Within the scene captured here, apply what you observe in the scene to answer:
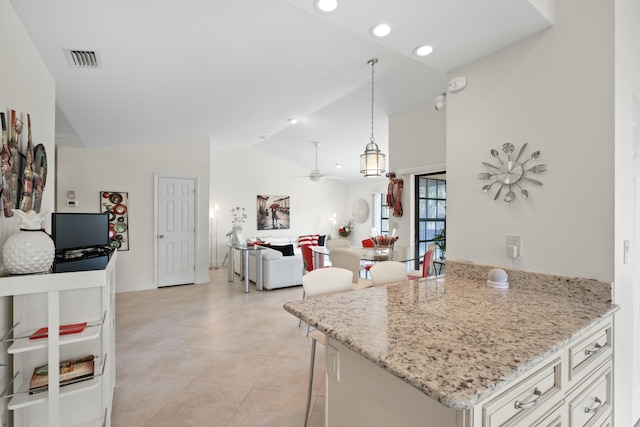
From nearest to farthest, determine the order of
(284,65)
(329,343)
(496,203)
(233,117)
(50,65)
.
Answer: (329,343) → (496,203) → (50,65) → (284,65) → (233,117)

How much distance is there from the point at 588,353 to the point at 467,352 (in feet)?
2.26

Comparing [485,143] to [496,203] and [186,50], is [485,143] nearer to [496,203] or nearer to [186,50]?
[496,203]

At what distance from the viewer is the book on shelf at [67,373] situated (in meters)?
1.38

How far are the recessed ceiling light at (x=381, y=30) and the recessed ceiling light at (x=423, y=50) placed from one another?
0.83ft

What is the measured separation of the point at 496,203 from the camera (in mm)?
1781

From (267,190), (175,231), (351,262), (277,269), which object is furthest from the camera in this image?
(267,190)

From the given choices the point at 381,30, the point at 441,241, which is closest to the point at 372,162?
the point at 381,30

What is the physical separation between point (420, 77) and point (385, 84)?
1.44 feet

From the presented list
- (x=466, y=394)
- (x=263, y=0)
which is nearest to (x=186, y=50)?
(x=263, y=0)

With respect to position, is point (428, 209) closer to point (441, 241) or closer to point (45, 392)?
point (441, 241)

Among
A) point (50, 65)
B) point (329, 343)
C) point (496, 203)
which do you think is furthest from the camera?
point (50, 65)

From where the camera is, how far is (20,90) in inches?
66.2

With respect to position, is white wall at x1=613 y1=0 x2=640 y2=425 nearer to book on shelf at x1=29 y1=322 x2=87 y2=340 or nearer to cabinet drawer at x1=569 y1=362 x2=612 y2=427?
cabinet drawer at x1=569 y1=362 x2=612 y2=427

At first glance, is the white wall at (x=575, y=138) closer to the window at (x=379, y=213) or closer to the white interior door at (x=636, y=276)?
the white interior door at (x=636, y=276)
